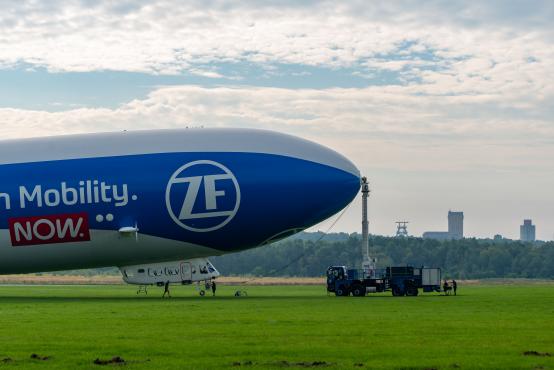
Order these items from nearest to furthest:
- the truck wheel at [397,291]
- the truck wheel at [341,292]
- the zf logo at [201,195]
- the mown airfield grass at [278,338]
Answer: the mown airfield grass at [278,338]
the zf logo at [201,195]
the truck wheel at [341,292]
the truck wheel at [397,291]

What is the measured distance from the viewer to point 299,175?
61.8 metres

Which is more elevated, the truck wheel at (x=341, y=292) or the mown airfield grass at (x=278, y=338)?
the truck wheel at (x=341, y=292)

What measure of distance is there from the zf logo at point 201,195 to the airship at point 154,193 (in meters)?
0.07

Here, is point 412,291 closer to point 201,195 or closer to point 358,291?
point 358,291

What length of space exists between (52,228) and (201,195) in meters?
10.4

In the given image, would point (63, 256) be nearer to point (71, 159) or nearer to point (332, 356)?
point (71, 159)

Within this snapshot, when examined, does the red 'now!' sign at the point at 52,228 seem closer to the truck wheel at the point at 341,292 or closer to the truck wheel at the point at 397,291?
the truck wheel at the point at 341,292

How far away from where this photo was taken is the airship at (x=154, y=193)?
2389 inches

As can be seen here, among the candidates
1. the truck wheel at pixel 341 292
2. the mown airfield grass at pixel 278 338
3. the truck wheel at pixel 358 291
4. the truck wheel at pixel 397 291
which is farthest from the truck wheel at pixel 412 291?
the mown airfield grass at pixel 278 338

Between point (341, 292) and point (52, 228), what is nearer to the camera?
point (52, 228)

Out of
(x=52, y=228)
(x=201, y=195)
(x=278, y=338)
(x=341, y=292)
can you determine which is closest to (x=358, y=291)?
(x=341, y=292)

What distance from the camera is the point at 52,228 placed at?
61.1 metres

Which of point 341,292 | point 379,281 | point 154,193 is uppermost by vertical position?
point 154,193

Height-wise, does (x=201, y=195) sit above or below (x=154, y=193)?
below
